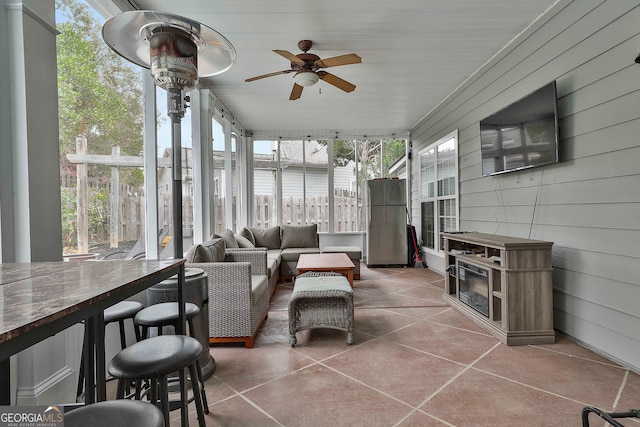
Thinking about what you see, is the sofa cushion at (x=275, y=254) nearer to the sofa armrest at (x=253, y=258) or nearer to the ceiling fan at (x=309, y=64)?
the sofa armrest at (x=253, y=258)

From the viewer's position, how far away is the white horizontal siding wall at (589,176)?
215 centimetres

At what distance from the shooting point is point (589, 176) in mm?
2453

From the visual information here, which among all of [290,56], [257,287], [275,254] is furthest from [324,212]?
[290,56]

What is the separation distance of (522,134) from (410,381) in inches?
98.5

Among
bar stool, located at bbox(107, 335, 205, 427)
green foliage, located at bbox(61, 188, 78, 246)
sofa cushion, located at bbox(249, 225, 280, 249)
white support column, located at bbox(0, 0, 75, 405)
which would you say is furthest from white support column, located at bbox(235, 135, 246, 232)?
bar stool, located at bbox(107, 335, 205, 427)

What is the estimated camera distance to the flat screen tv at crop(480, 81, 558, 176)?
2.71 metres

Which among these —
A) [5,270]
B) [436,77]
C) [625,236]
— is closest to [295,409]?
[5,270]

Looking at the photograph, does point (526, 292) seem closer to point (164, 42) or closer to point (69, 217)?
point (164, 42)

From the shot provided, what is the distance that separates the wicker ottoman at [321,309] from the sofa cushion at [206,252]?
2.81 ft

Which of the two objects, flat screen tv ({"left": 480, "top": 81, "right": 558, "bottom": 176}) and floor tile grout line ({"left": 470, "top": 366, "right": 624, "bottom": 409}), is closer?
floor tile grout line ({"left": 470, "top": 366, "right": 624, "bottom": 409})

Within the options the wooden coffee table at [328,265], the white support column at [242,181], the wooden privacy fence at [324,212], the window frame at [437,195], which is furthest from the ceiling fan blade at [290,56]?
the wooden privacy fence at [324,212]

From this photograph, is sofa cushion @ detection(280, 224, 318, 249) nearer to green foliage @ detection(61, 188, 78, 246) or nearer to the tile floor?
the tile floor

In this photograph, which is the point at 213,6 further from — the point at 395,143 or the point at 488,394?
the point at 395,143

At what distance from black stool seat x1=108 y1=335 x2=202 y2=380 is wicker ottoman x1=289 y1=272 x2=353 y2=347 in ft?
4.89
